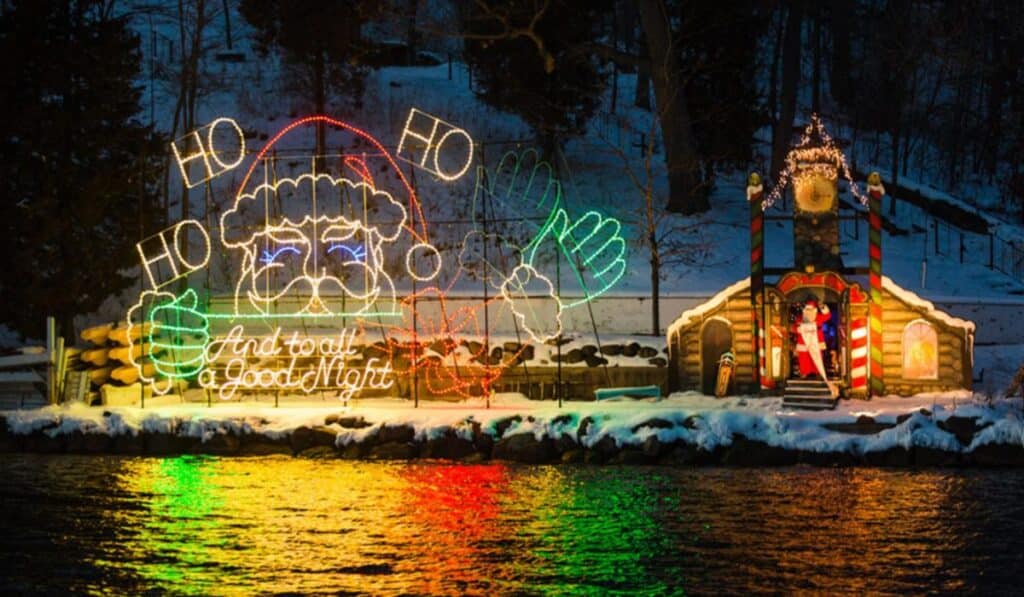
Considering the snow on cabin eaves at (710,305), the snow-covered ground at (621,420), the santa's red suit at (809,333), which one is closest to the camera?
the snow-covered ground at (621,420)

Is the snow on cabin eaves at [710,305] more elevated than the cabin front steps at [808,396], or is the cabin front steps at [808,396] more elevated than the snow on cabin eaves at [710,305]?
the snow on cabin eaves at [710,305]

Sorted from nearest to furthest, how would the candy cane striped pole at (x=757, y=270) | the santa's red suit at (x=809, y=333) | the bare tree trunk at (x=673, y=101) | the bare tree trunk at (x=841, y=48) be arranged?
the santa's red suit at (x=809, y=333) → the candy cane striped pole at (x=757, y=270) → the bare tree trunk at (x=673, y=101) → the bare tree trunk at (x=841, y=48)

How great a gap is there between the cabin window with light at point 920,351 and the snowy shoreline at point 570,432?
32.2 inches

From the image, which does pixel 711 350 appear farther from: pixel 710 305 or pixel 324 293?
pixel 324 293

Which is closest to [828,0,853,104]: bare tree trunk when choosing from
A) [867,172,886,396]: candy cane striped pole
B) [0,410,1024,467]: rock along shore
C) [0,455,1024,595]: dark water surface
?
[867,172,886,396]: candy cane striped pole

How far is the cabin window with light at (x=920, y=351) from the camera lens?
976 inches

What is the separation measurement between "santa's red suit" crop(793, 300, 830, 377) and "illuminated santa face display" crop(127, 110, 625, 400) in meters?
3.60

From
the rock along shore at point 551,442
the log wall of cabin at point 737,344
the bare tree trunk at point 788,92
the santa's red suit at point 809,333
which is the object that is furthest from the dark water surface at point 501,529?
the bare tree trunk at point 788,92

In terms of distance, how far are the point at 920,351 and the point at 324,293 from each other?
14.9m

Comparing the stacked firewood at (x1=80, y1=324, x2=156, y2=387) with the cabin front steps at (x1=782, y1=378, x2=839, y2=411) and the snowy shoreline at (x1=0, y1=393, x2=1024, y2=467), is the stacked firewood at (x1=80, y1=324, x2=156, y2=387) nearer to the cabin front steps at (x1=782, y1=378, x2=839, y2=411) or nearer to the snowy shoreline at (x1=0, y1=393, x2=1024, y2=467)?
the snowy shoreline at (x1=0, y1=393, x2=1024, y2=467)

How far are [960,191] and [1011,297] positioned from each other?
18680mm

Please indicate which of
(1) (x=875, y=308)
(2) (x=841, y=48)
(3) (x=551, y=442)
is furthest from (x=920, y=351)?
(2) (x=841, y=48)

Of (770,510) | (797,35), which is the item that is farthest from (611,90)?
(770,510)

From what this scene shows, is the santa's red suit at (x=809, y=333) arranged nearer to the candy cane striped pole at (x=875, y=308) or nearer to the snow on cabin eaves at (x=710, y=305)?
the candy cane striped pole at (x=875, y=308)
